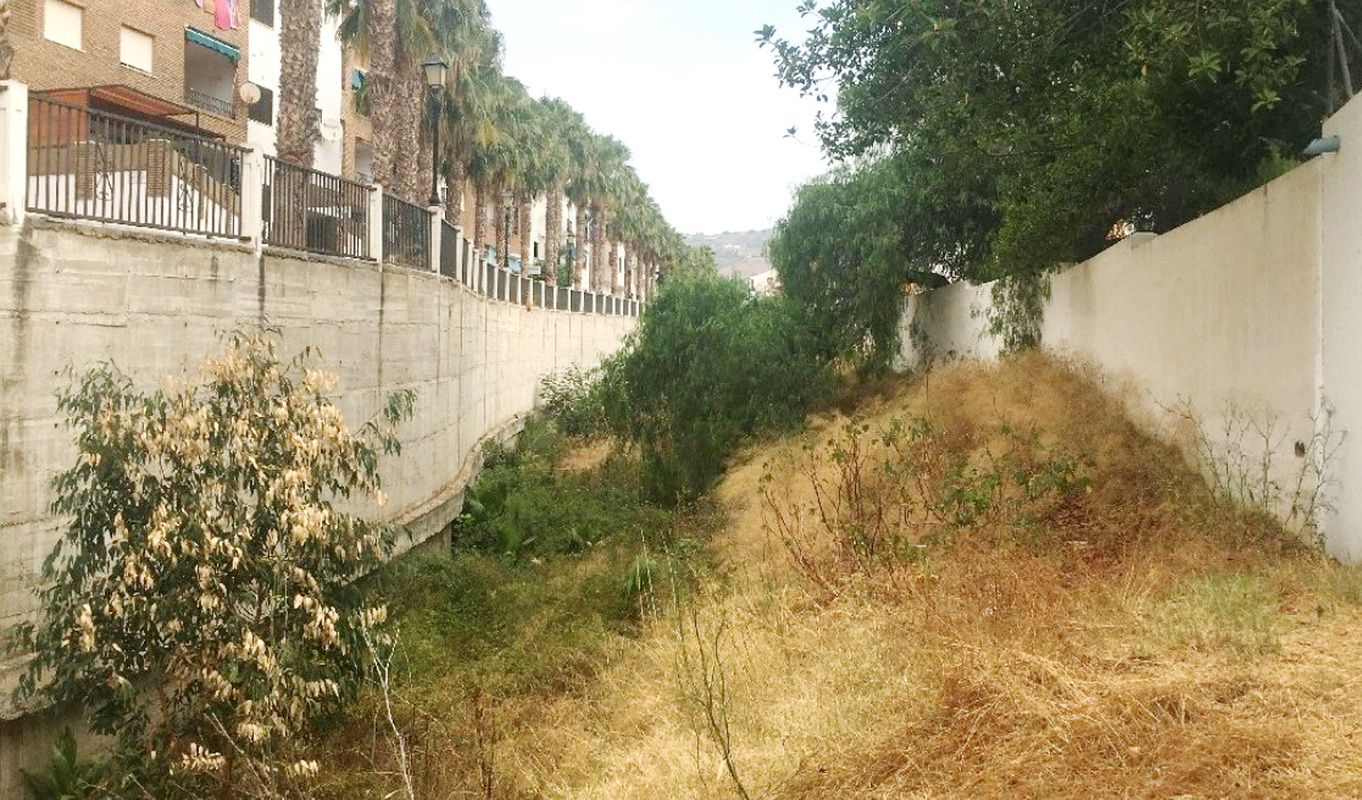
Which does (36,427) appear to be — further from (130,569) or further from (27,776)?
(27,776)

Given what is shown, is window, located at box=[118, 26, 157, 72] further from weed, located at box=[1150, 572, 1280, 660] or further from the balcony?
weed, located at box=[1150, 572, 1280, 660]

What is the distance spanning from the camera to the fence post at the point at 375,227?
12.0m

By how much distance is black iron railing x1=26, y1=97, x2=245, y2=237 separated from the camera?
7266mm

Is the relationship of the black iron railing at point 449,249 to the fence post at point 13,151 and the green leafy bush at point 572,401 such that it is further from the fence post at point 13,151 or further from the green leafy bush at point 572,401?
the fence post at point 13,151

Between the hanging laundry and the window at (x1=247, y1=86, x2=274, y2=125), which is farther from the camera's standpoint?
the window at (x1=247, y1=86, x2=274, y2=125)

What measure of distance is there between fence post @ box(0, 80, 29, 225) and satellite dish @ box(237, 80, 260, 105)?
2870 centimetres

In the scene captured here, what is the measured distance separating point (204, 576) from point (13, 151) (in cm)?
277

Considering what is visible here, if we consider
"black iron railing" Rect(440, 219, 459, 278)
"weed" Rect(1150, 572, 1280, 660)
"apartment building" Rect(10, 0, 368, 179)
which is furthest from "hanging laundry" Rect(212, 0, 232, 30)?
"weed" Rect(1150, 572, 1280, 660)

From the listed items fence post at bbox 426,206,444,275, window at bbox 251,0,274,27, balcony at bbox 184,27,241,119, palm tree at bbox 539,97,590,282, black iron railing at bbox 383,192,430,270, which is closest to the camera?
black iron railing at bbox 383,192,430,270

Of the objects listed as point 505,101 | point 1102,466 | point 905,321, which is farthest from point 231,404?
point 505,101

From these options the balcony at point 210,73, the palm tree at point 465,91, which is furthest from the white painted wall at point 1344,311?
the balcony at point 210,73

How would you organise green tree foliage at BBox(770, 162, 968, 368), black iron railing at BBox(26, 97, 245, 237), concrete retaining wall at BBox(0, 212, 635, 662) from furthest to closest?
1. green tree foliage at BBox(770, 162, 968, 368)
2. black iron railing at BBox(26, 97, 245, 237)
3. concrete retaining wall at BBox(0, 212, 635, 662)

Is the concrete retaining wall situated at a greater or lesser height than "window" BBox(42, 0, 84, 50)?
lesser

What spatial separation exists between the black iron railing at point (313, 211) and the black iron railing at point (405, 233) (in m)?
0.52
